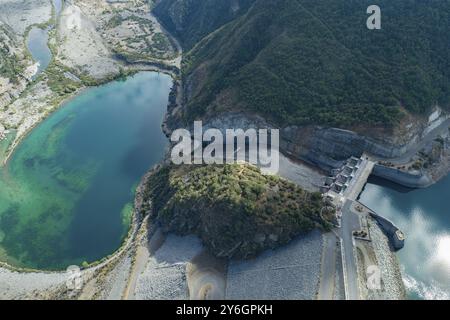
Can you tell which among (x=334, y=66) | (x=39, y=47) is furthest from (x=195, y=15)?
(x=334, y=66)

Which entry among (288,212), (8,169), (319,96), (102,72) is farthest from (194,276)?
(102,72)

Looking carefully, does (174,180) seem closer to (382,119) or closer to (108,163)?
(108,163)

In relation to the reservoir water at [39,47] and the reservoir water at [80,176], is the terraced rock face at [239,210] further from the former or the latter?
the reservoir water at [39,47]

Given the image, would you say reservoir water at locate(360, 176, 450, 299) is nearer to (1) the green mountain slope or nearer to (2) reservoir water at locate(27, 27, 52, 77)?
(1) the green mountain slope

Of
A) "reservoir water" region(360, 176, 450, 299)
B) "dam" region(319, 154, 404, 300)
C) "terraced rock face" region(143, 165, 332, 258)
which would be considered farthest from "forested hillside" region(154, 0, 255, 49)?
"reservoir water" region(360, 176, 450, 299)

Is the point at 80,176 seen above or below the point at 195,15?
below

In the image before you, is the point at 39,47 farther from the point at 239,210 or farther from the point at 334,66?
the point at 239,210
